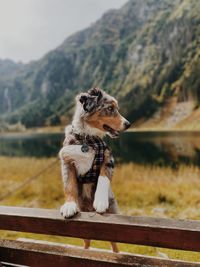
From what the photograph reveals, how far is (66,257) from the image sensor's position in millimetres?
2424

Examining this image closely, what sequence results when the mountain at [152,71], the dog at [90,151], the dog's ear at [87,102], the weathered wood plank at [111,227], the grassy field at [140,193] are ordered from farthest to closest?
the mountain at [152,71] < the grassy field at [140,193] < the dog's ear at [87,102] < the dog at [90,151] < the weathered wood plank at [111,227]

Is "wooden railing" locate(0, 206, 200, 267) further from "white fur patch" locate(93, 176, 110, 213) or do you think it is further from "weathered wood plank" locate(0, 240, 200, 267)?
"white fur patch" locate(93, 176, 110, 213)

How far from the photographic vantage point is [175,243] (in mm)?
2020

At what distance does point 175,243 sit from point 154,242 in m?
0.14

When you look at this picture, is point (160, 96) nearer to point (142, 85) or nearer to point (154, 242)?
point (142, 85)

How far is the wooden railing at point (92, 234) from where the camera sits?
2.03 m

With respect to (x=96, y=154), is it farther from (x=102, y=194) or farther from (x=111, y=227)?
(x=111, y=227)

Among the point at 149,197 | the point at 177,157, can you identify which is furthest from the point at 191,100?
the point at 149,197

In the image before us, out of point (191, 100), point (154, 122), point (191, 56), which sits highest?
point (191, 56)

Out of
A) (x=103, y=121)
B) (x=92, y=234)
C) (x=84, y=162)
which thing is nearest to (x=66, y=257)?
(x=92, y=234)

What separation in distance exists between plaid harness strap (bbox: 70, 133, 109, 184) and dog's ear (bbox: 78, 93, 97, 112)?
0.27 metres

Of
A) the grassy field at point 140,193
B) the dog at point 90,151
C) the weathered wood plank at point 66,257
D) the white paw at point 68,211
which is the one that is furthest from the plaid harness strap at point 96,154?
the grassy field at point 140,193

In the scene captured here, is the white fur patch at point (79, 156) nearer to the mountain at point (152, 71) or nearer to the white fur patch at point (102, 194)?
the white fur patch at point (102, 194)

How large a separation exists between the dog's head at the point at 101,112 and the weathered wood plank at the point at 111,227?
3.44 ft
